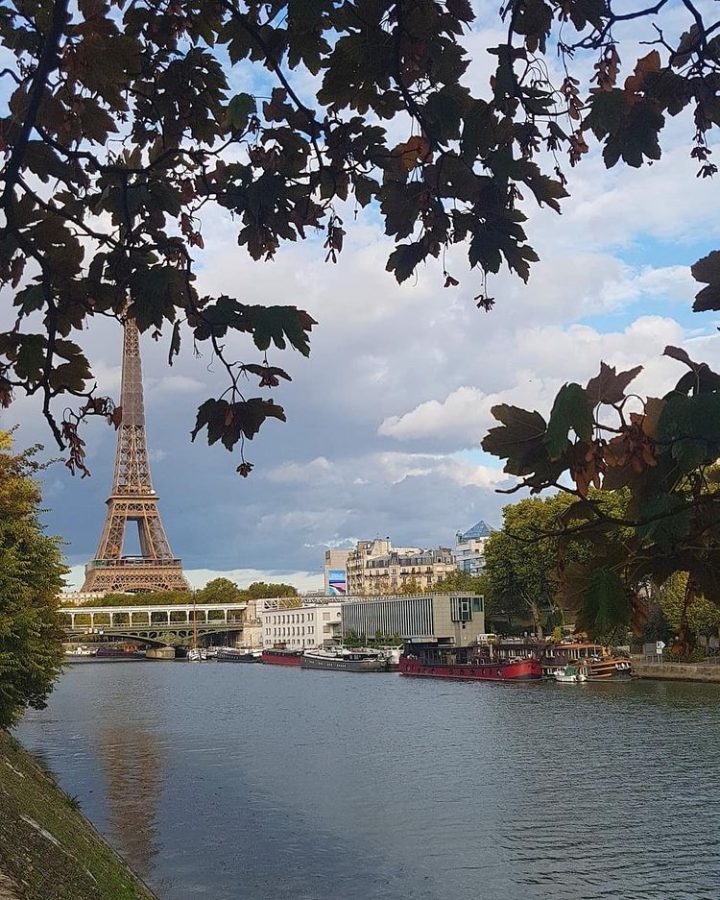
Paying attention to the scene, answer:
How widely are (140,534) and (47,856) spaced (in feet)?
462

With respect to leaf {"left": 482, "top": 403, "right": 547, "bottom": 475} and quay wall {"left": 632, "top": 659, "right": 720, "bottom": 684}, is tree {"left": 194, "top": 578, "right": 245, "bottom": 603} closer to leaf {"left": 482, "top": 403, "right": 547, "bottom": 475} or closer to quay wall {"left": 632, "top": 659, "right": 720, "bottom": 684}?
quay wall {"left": 632, "top": 659, "right": 720, "bottom": 684}

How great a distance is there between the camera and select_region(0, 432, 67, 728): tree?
21375mm

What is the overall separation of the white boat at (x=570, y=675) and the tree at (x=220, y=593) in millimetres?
102342

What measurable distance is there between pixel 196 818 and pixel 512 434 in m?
22.4

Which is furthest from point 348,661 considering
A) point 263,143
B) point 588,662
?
point 263,143

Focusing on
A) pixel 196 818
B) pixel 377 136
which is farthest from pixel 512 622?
pixel 377 136

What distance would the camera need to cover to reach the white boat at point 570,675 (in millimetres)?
58094

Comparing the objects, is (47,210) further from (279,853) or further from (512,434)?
(279,853)

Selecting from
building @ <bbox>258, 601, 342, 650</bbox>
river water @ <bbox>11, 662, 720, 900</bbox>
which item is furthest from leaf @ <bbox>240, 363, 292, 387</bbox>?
building @ <bbox>258, 601, 342, 650</bbox>

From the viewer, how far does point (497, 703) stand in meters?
46.4

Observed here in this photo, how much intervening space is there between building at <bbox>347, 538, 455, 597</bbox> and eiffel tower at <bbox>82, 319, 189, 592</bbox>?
4211 cm

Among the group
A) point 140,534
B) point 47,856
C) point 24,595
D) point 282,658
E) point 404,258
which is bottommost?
point 282,658

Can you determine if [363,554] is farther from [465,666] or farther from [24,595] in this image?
[24,595]

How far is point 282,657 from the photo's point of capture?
101 meters
